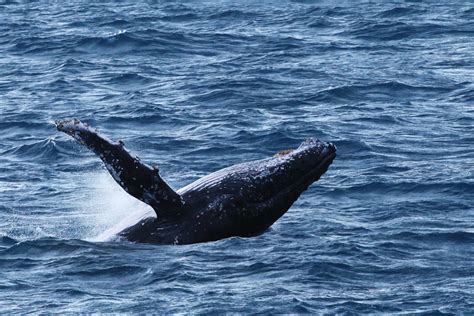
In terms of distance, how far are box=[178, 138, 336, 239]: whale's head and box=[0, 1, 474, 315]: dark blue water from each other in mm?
370

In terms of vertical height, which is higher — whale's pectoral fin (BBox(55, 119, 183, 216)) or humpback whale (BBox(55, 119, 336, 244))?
whale's pectoral fin (BBox(55, 119, 183, 216))

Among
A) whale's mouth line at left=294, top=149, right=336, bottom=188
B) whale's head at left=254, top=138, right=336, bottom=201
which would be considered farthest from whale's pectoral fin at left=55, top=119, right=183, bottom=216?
whale's mouth line at left=294, top=149, right=336, bottom=188

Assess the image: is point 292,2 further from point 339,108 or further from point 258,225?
point 258,225

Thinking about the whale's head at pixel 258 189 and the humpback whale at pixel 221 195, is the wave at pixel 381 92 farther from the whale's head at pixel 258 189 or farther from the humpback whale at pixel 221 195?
the whale's head at pixel 258 189

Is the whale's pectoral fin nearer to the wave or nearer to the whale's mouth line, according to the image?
the whale's mouth line

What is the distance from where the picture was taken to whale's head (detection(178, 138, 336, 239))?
22.6 metres

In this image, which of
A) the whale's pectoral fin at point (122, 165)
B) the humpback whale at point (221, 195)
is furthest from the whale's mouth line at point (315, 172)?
the whale's pectoral fin at point (122, 165)

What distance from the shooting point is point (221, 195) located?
22688mm

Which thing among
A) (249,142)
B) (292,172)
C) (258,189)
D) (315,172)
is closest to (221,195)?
(258,189)

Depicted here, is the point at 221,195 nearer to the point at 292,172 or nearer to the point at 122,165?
the point at 292,172

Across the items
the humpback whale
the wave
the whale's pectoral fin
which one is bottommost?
the wave

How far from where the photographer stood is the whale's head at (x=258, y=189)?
2256 centimetres

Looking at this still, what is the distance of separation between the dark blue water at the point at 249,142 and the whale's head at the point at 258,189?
1.22 ft

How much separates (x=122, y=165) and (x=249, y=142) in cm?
1118
